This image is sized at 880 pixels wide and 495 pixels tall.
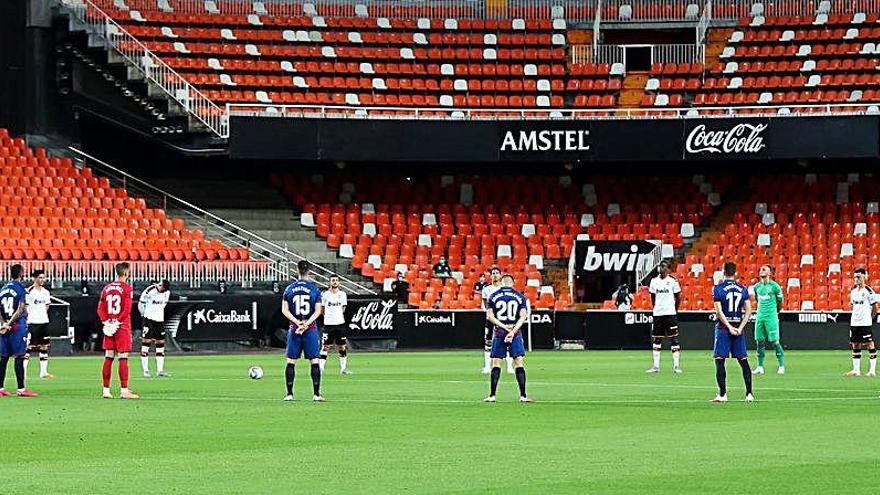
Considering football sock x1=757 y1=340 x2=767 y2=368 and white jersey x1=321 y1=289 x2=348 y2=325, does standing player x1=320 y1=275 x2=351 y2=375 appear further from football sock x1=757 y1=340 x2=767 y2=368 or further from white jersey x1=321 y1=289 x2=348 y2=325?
football sock x1=757 y1=340 x2=767 y2=368

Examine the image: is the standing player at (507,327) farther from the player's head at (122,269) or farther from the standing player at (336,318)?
the standing player at (336,318)

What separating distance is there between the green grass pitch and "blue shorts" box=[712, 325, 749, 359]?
2.68 feet

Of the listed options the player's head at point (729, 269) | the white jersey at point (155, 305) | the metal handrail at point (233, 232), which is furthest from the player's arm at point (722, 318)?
the metal handrail at point (233, 232)

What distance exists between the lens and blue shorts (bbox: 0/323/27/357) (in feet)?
79.7

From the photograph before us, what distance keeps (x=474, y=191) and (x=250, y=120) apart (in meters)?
8.93

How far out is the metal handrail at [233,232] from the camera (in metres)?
47.5

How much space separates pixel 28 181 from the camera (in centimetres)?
4581

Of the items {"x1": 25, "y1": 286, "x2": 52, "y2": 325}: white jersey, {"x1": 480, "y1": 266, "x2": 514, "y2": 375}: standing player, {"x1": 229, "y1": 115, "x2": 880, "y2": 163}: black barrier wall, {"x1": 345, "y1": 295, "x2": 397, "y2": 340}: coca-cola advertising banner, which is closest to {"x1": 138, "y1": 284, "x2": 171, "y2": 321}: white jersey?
{"x1": 25, "y1": 286, "x2": 52, "y2": 325}: white jersey

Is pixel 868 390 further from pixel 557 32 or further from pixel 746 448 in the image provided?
pixel 557 32

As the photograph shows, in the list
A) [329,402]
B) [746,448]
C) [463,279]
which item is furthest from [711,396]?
[463,279]

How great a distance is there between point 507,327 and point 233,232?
93.6 ft

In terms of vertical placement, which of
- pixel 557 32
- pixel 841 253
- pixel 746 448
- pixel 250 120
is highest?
pixel 557 32

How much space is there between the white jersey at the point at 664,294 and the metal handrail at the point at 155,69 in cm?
2053

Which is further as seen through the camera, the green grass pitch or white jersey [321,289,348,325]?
white jersey [321,289,348,325]
